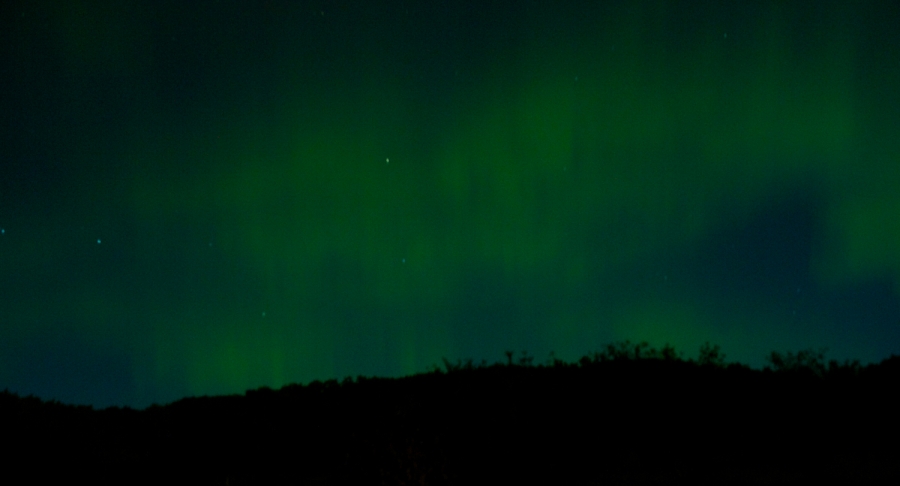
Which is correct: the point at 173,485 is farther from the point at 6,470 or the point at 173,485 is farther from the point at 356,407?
the point at 356,407

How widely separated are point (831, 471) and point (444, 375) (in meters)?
6.12

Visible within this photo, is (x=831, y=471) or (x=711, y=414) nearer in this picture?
(x=831, y=471)

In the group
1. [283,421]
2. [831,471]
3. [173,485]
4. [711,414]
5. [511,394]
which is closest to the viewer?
[831,471]

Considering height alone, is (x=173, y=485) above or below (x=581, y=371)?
below

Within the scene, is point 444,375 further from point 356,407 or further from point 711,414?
point 711,414

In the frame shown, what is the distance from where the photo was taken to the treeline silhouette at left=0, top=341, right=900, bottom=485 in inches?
357

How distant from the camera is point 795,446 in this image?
359 inches

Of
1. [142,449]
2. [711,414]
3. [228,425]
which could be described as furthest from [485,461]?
[142,449]

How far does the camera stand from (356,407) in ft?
39.8

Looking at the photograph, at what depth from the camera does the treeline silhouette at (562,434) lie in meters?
9.06

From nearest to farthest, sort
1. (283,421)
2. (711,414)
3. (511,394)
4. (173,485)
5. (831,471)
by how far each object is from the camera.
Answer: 1. (831,471)
2. (711,414)
3. (511,394)
4. (173,485)
5. (283,421)

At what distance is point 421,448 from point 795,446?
5344 millimetres

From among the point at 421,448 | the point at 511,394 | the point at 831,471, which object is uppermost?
the point at 511,394

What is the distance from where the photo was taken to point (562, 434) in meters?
9.72
